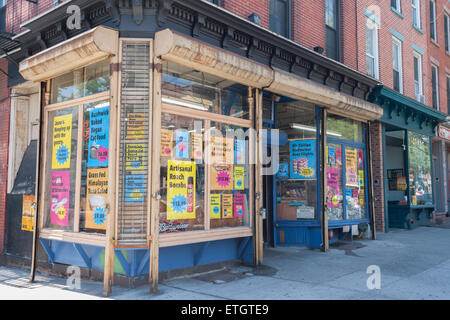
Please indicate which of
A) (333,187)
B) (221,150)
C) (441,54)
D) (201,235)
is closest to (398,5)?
(441,54)

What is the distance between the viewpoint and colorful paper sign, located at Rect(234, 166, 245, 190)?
7750 millimetres

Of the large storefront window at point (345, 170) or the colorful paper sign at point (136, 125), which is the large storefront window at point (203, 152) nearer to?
the colorful paper sign at point (136, 125)

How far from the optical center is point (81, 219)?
6641 millimetres

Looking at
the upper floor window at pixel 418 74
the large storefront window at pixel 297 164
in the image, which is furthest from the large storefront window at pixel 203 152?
the upper floor window at pixel 418 74

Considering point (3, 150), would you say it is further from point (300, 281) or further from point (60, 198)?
point (300, 281)

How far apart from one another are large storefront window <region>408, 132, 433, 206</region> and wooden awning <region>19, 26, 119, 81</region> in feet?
39.3

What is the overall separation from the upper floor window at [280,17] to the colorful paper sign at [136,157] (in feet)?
16.9

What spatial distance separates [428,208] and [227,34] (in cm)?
1240

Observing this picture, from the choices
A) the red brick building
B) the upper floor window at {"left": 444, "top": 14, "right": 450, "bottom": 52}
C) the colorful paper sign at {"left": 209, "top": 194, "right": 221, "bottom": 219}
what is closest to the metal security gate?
the colorful paper sign at {"left": 209, "top": 194, "right": 221, "bottom": 219}

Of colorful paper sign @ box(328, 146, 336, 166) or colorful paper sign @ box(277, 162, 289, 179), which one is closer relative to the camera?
colorful paper sign @ box(277, 162, 289, 179)

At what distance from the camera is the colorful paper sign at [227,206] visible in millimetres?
7469

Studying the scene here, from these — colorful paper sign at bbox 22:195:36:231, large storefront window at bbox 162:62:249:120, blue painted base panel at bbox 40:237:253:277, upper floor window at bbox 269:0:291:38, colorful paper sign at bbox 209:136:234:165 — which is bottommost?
blue painted base panel at bbox 40:237:253:277

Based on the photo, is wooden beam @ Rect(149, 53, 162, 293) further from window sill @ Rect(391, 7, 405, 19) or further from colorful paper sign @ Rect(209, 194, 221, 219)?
window sill @ Rect(391, 7, 405, 19)
